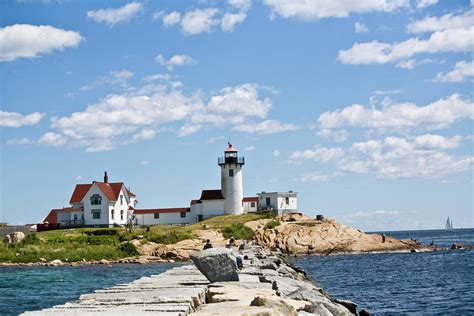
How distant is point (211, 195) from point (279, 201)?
7.50 m

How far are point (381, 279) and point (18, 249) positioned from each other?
1231 inches

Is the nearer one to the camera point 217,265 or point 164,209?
point 217,265

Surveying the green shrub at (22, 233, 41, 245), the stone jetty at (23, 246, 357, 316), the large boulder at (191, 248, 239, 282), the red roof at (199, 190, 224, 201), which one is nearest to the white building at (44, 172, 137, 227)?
the red roof at (199, 190, 224, 201)

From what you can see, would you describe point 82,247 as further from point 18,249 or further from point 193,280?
point 193,280

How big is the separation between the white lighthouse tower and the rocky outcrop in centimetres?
771

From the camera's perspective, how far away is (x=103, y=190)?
75.2 metres

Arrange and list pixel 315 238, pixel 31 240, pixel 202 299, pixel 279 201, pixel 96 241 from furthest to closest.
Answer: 1. pixel 279 201
2. pixel 315 238
3. pixel 96 241
4. pixel 31 240
5. pixel 202 299

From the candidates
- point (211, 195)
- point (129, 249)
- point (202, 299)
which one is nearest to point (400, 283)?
point (202, 299)

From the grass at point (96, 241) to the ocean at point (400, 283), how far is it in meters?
11.4

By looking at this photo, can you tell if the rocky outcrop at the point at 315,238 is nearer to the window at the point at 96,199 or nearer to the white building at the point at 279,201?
the white building at the point at 279,201

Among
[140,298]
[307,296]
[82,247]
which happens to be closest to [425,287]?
[307,296]

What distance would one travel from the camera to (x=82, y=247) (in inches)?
2312

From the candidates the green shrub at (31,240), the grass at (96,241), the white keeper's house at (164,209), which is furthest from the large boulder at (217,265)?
the white keeper's house at (164,209)

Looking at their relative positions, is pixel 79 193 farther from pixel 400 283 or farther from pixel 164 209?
pixel 400 283
